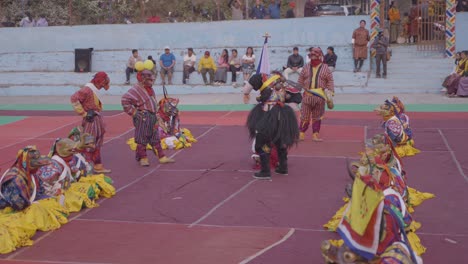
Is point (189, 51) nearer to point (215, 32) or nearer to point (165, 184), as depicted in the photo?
point (215, 32)

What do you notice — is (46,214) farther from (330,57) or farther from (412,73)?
(412,73)

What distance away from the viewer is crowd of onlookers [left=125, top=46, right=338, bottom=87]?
78.3ft

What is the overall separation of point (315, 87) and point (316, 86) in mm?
27

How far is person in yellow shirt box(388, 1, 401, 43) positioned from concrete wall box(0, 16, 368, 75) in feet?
11.0

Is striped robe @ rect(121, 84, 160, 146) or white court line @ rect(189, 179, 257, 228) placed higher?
striped robe @ rect(121, 84, 160, 146)

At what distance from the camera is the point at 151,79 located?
11.7 metres

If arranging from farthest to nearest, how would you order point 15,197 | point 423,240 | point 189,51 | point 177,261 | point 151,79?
point 189,51 < point 151,79 < point 15,197 < point 423,240 < point 177,261

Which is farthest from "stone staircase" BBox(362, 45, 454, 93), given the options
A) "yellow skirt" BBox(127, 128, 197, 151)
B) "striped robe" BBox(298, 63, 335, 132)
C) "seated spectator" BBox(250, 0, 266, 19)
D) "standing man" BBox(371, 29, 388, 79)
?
"yellow skirt" BBox(127, 128, 197, 151)

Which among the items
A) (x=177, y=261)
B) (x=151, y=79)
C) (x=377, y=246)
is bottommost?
(x=177, y=261)

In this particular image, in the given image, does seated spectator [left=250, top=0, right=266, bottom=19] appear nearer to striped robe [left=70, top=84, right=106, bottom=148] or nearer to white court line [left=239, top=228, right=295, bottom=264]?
striped robe [left=70, top=84, right=106, bottom=148]

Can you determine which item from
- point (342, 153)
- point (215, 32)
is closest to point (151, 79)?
point (342, 153)

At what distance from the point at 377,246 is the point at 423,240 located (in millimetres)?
2367

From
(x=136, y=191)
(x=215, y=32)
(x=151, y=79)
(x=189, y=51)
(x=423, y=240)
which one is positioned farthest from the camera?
(x=215, y=32)

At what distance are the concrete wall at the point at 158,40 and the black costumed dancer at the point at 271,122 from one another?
14760 millimetres
